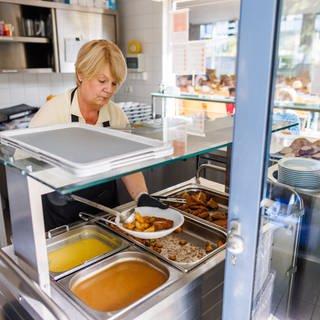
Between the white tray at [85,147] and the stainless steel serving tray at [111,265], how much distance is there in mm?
360

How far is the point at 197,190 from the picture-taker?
1.58 metres

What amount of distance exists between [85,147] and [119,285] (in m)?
0.43

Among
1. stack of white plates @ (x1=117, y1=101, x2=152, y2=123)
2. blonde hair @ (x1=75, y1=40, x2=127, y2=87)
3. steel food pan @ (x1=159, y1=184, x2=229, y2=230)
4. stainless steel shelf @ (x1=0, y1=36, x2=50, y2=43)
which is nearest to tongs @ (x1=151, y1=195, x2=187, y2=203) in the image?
steel food pan @ (x1=159, y1=184, x2=229, y2=230)

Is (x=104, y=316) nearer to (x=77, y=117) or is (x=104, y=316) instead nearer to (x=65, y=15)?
(x=77, y=117)

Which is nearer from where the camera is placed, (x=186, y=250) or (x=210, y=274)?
(x=210, y=274)

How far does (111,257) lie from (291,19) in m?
0.82

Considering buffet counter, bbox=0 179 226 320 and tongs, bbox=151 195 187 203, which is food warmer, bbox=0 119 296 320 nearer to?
buffet counter, bbox=0 179 226 320

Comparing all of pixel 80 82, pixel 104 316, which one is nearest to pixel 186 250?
pixel 104 316

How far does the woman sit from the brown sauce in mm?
369

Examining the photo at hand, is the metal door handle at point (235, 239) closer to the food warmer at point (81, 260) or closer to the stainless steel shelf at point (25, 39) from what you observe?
the food warmer at point (81, 260)

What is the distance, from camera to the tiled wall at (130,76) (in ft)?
10.6

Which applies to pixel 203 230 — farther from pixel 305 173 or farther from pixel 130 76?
pixel 130 76

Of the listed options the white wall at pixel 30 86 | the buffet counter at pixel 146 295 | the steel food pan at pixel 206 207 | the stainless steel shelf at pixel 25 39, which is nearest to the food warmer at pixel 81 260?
the buffet counter at pixel 146 295

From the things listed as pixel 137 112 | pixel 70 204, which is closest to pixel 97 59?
pixel 70 204
